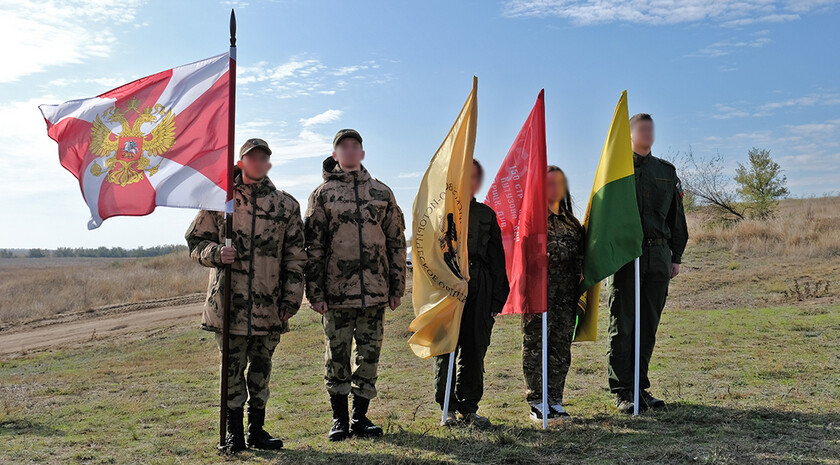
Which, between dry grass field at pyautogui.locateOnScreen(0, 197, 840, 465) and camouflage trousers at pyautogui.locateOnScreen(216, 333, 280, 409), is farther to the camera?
camouflage trousers at pyautogui.locateOnScreen(216, 333, 280, 409)

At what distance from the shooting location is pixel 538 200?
5.36 meters

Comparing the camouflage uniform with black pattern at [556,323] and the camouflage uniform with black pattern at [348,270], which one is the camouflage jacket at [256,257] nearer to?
the camouflage uniform with black pattern at [348,270]

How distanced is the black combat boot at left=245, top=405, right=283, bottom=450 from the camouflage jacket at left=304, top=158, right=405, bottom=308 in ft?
3.09

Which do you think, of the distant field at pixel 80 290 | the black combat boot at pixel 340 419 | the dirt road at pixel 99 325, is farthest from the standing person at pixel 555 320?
the distant field at pixel 80 290

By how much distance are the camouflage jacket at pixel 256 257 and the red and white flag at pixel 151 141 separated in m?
0.24

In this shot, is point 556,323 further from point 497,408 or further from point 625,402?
point 497,408

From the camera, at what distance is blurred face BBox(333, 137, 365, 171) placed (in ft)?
16.6

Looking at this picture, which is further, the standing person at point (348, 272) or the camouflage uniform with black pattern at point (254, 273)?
the standing person at point (348, 272)

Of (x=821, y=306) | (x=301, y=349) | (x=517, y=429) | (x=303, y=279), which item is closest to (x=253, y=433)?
(x=303, y=279)

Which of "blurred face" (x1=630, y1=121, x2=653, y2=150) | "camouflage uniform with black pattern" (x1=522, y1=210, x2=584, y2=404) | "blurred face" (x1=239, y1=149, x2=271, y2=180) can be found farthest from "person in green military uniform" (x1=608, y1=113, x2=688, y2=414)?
"blurred face" (x1=239, y1=149, x2=271, y2=180)

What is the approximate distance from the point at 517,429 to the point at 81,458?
3368 millimetres

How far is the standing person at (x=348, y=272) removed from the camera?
16.4ft

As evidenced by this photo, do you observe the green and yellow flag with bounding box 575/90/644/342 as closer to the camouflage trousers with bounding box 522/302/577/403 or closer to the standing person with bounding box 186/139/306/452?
the camouflage trousers with bounding box 522/302/577/403

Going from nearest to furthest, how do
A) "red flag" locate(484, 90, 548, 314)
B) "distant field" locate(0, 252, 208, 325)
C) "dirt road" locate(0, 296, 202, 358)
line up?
"red flag" locate(484, 90, 548, 314), "dirt road" locate(0, 296, 202, 358), "distant field" locate(0, 252, 208, 325)
